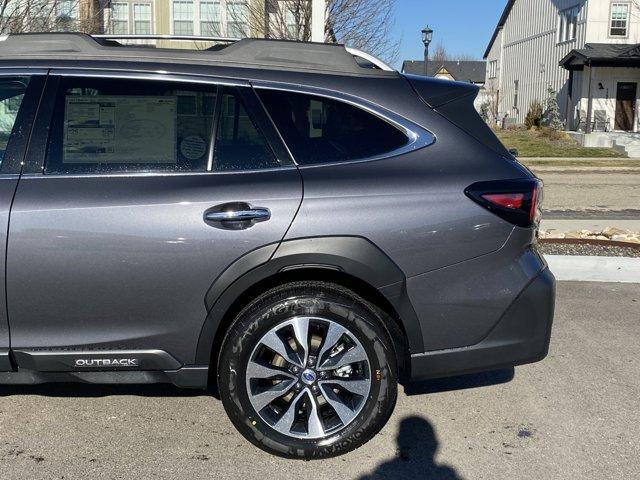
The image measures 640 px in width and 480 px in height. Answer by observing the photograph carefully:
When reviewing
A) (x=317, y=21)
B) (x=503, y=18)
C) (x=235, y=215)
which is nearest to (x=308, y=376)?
(x=235, y=215)

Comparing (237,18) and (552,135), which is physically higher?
(237,18)

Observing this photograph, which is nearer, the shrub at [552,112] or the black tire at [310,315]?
the black tire at [310,315]

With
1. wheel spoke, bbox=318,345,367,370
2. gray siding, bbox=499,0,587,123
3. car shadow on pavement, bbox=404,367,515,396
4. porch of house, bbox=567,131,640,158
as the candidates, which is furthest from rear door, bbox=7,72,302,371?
gray siding, bbox=499,0,587,123

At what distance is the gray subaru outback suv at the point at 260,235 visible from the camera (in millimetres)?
3158

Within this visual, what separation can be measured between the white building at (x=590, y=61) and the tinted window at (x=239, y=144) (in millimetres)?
28078

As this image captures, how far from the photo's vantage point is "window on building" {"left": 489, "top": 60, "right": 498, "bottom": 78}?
165ft

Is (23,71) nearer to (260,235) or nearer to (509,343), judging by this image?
(260,235)

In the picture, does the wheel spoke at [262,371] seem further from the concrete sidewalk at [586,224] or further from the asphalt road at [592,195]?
the asphalt road at [592,195]

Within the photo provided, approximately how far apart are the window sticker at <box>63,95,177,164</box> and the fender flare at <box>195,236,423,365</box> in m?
0.64

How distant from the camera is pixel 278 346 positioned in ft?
10.6

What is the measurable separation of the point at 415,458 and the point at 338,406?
0.47 m

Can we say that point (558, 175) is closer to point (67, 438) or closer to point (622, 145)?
point (622, 145)

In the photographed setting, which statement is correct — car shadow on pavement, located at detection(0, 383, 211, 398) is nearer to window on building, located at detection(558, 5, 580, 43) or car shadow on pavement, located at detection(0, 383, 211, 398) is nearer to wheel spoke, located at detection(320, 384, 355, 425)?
wheel spoke, located at detection(320, 384, 355, 425)

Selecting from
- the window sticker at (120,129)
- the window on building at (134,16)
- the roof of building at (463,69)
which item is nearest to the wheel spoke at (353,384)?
the window sticker at (120,129)
